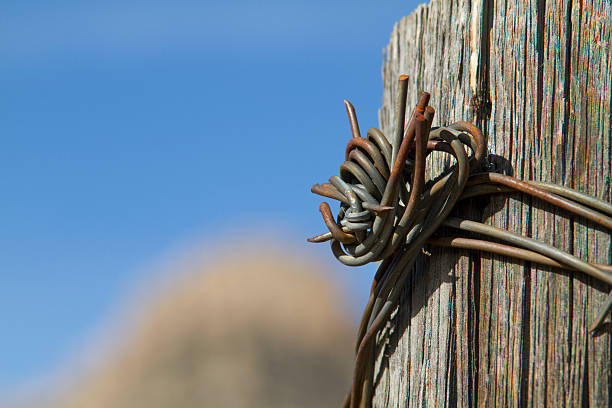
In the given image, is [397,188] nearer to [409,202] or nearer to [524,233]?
[409,202]

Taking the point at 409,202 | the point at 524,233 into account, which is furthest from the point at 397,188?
the point at 524,233

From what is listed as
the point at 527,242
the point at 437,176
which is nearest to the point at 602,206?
the point at 527,242

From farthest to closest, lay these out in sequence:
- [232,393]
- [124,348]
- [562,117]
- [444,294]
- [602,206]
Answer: [124,348] → [232,393] → [444,294] → [562,117] → [602,206]

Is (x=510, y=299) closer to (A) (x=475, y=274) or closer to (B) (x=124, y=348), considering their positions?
(A) (x=475, y=274)
